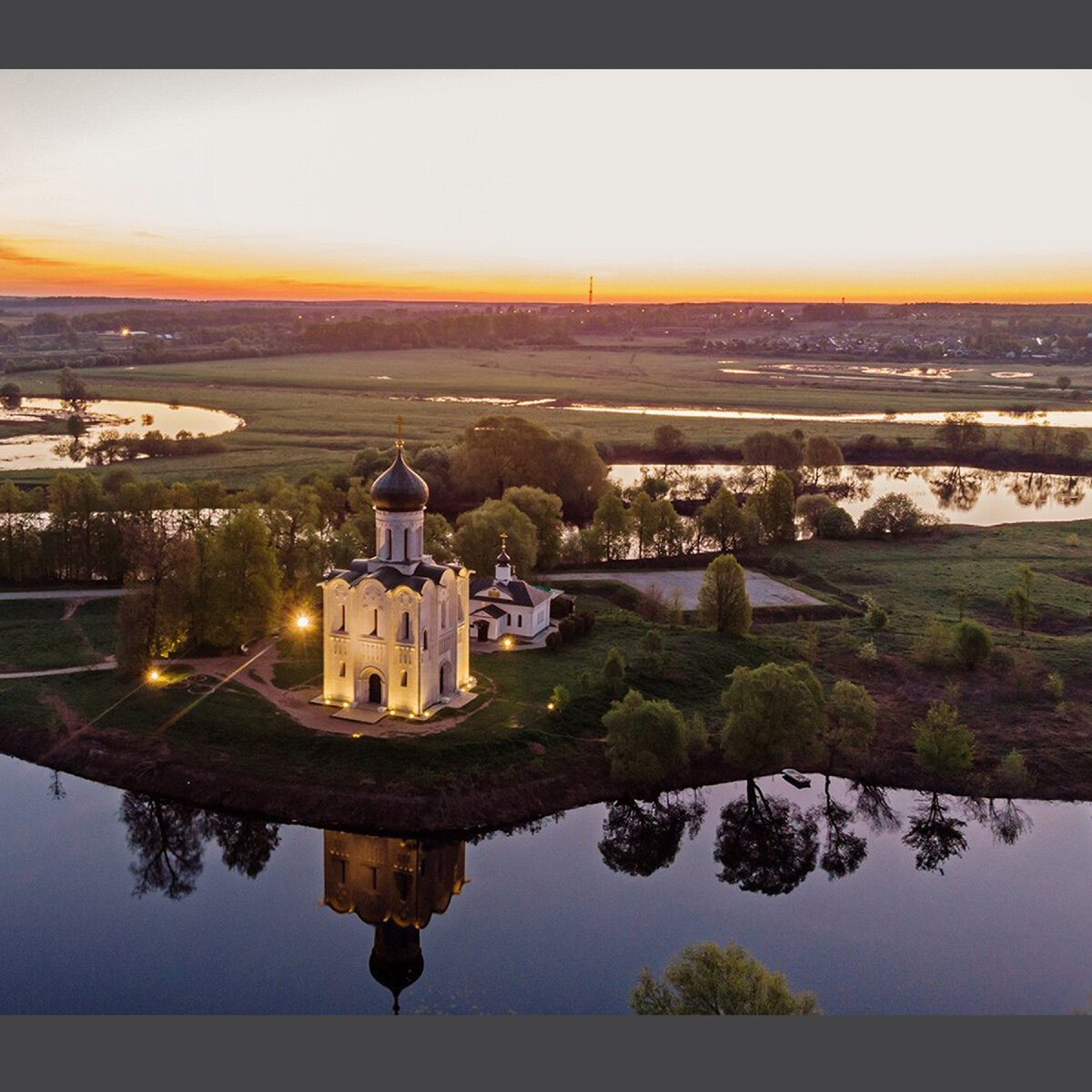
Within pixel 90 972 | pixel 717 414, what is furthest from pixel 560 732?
pixel 717 414

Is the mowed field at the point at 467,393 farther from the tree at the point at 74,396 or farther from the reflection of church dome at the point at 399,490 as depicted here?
the reflection of church dome at the point at 399,490

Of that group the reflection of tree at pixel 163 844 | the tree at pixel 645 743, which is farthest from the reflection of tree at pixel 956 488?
the reflection of tree at pixel 163 844

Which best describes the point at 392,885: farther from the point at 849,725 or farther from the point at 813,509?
the point at 813,509

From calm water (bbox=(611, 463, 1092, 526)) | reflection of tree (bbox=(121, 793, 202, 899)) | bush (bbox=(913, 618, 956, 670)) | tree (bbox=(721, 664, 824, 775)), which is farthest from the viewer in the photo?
calm water (bbox=(611, 463, 1092, 526))

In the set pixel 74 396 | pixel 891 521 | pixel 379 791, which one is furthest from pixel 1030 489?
pixel 74 396

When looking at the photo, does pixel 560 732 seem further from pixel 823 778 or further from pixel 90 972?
pixel 90 972

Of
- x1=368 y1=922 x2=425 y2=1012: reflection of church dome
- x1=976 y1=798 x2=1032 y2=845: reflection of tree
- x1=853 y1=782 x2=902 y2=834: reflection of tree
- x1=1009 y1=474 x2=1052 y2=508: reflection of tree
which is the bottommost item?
x1=368 y1=922 x2=425 y2=1012: reflection of church dome

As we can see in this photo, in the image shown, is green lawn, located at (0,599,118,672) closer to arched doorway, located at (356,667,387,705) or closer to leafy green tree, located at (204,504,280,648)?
leafy green tree, located at (204,504,280,648)

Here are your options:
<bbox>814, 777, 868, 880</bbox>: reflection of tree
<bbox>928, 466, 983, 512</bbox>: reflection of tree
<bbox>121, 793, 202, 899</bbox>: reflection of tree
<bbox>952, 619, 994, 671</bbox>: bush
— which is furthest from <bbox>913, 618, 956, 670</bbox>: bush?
<bbox>928, 466, 983, 512</bbox>: reflection of tree
